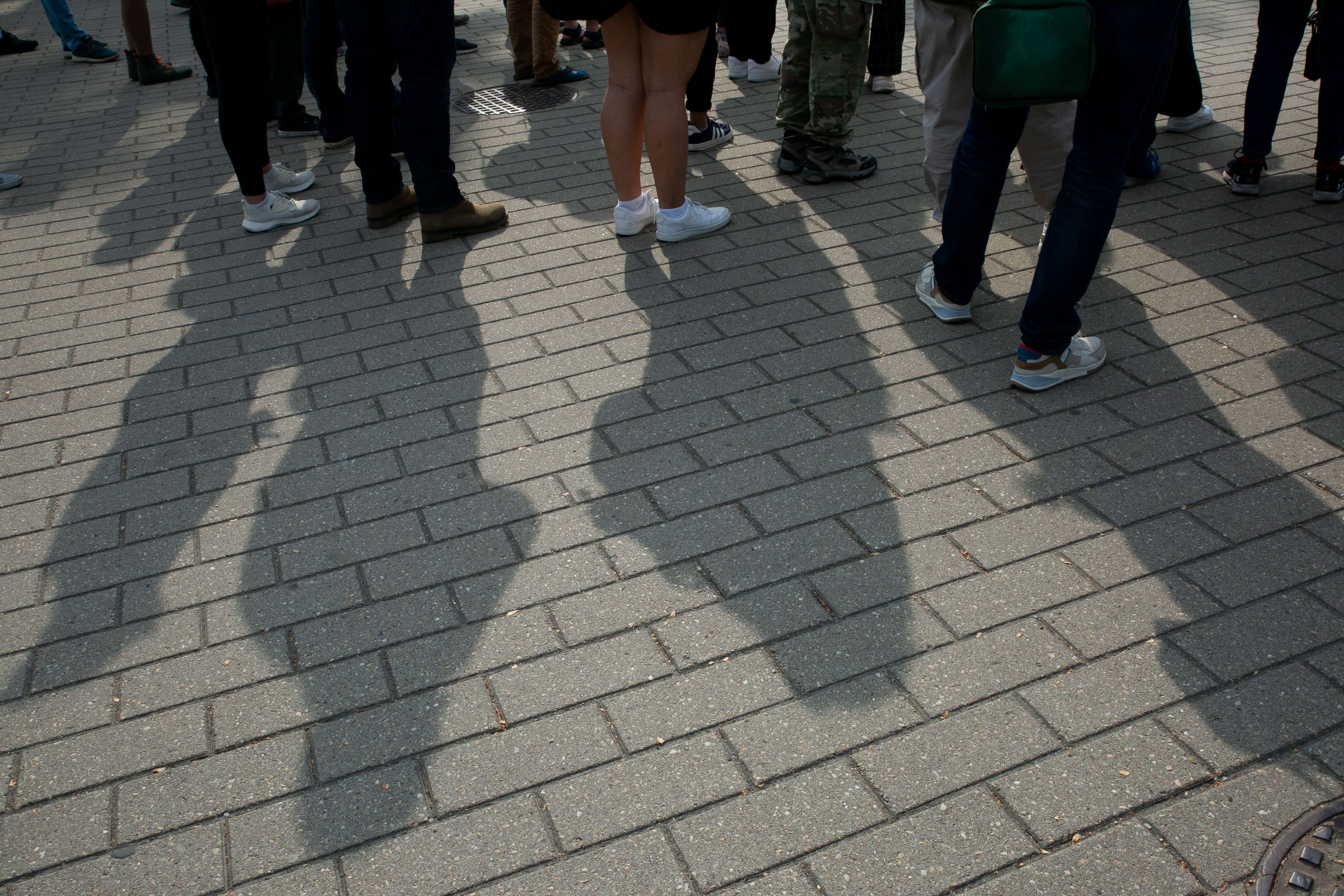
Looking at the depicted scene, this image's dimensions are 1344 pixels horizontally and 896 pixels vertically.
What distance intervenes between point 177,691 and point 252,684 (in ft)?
0.55

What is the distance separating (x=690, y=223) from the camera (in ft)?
14.5

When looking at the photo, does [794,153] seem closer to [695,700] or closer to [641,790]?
[695,700]

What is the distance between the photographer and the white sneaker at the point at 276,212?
4836 mm

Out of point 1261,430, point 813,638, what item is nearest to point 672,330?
point 813,638

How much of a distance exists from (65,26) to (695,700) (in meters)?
9.05

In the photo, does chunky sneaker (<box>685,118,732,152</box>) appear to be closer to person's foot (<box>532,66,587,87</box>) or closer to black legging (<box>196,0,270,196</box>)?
person's foot (<box>532,66,587,87</box>)

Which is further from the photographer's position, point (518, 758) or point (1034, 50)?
point (1034, 50)

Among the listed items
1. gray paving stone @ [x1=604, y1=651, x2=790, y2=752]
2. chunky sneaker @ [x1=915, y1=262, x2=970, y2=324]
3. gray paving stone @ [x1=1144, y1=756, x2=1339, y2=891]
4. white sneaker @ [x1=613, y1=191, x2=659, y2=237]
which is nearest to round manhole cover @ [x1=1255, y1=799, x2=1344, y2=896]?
gray paving stone @ [x1=1144, y1=756, x2=1339, y2=891]

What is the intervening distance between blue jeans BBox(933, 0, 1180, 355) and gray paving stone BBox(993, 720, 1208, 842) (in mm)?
1481

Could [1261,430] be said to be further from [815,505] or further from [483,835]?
[483,835]

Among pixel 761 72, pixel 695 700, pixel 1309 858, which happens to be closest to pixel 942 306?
pixel 695 700

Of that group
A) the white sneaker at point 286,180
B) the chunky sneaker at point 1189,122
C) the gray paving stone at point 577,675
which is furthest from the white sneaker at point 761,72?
the gray paving stone at point 577,675

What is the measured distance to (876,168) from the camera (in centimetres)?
505

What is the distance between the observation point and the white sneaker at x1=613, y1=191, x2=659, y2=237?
4453 mm
